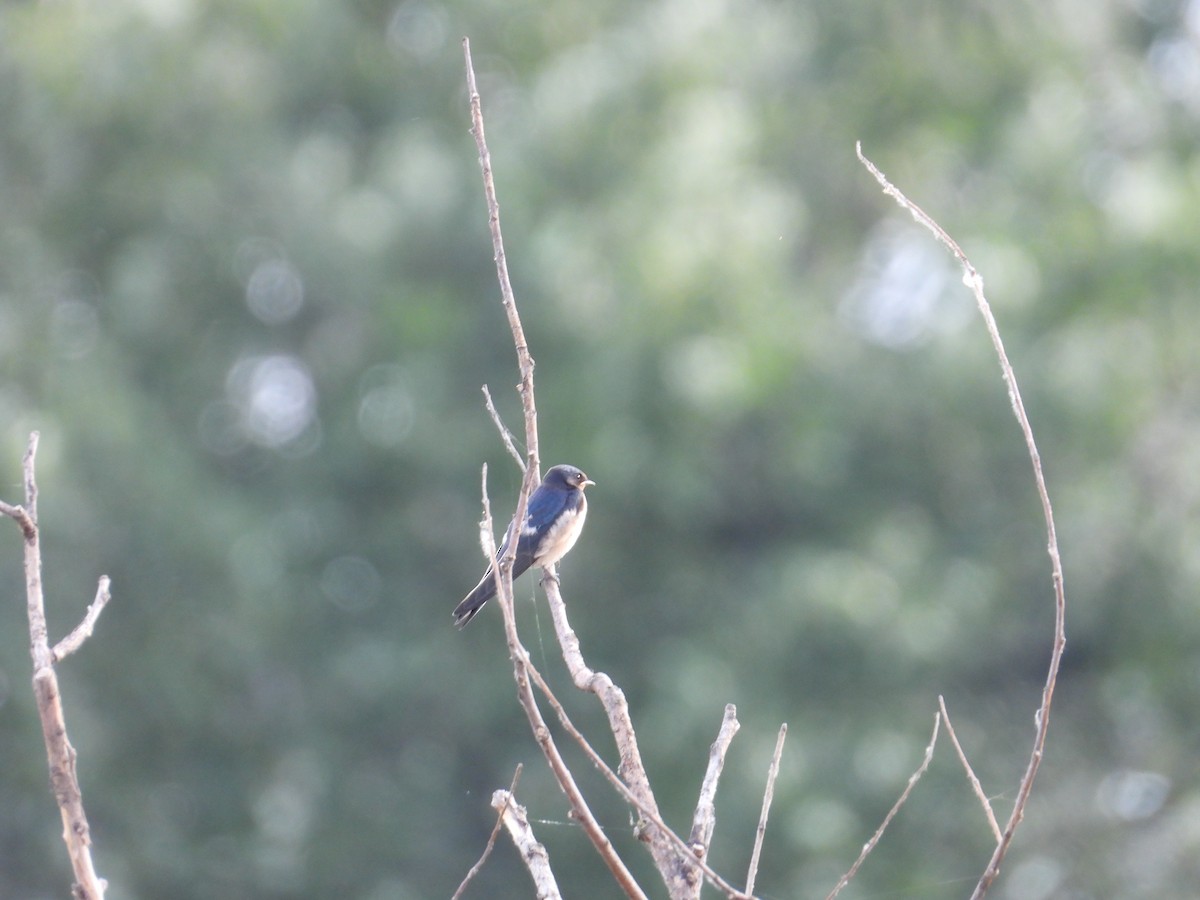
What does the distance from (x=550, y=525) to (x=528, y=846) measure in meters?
3.32

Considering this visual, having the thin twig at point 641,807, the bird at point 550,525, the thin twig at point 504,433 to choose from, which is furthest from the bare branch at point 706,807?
the bird at point 550,525

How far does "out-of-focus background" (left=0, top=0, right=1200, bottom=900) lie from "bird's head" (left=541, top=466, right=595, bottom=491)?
2.74m

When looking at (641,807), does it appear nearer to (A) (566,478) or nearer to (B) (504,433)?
(B) (504,433)

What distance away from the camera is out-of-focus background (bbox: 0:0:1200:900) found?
30.1 ft

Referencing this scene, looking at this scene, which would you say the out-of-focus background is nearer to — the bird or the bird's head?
the bird's head

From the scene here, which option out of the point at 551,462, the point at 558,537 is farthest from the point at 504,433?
the point at 551,462

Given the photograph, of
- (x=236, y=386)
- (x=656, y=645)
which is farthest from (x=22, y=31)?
(x=656, y=645)

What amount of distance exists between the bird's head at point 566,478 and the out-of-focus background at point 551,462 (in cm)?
274

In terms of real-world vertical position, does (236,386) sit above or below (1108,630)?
above

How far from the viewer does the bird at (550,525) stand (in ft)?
17.3

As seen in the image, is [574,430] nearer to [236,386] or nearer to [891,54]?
[236,386]

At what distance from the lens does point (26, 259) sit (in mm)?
10289

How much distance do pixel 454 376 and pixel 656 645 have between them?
6.99 ft

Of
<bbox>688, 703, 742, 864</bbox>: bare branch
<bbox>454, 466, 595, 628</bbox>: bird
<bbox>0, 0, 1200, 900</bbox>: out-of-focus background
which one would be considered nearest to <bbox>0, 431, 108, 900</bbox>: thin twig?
<bbox>688, 703, 742, 864</bbox>: bare branch
